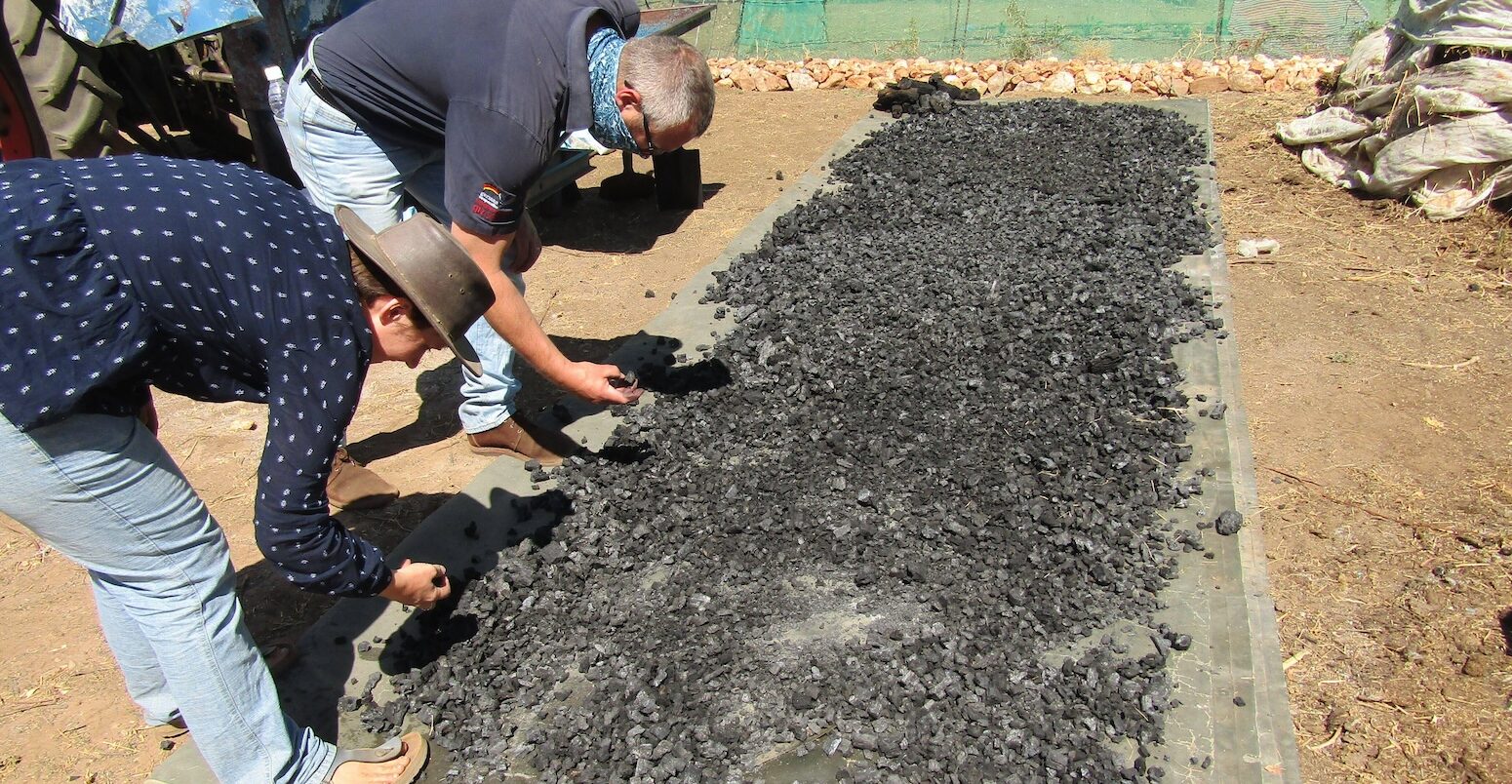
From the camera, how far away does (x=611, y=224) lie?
19.7ft

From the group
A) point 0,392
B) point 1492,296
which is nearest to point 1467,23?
point 1492,296

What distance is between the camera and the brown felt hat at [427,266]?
5.86 feet

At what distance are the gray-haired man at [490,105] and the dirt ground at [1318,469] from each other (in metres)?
1.16

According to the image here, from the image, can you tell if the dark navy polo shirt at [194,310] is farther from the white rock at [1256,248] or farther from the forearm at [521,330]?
the white rock at [1256,248]

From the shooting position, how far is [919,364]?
146 inches

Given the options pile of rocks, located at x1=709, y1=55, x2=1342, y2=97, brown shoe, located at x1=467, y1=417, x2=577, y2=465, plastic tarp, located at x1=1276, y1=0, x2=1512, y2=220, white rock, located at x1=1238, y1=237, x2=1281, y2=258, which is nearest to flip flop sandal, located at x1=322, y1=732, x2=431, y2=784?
brown shoe, located at x1=467, y1=417, x2=577, y2=465

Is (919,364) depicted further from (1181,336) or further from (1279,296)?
(1279,296)

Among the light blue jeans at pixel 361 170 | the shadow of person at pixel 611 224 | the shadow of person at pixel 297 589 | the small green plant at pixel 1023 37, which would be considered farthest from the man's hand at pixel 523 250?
the small green plant at pixel 1023 37

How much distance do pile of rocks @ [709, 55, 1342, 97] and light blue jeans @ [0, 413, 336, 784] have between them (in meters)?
7.18

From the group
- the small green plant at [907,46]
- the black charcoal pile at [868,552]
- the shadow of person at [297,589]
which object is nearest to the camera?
the black charcoal pile at [868,552]

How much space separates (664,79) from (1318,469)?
2.62 m

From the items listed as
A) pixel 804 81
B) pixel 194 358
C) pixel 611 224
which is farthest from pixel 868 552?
pixel 804 81

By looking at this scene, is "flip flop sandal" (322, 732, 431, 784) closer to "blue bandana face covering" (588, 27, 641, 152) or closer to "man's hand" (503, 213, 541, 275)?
"man's hand" (503, 213, 541, 275)

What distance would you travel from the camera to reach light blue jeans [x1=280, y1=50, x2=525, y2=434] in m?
2.85
